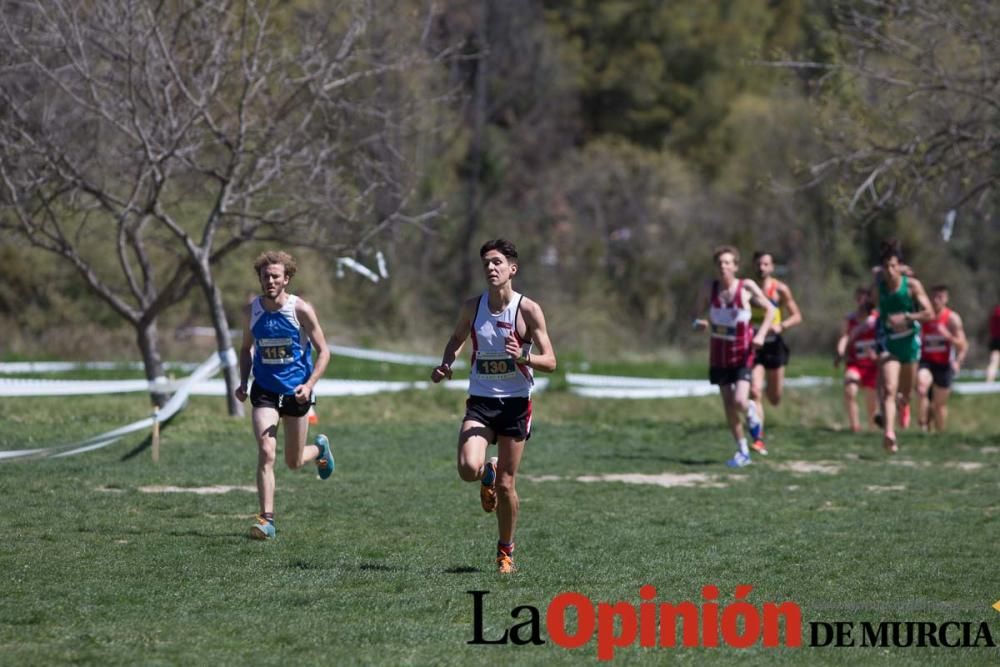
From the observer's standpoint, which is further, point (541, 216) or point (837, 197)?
point (541, 216)

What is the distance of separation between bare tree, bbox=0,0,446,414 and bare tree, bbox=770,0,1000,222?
5.84 metres

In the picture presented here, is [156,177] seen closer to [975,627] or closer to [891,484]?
[891,484]

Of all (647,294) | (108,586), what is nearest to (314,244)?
(108,586)

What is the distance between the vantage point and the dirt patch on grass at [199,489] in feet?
44.3

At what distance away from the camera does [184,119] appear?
59.3 ft

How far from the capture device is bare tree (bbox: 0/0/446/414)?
17.5 m

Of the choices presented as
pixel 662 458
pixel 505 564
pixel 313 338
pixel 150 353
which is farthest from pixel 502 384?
pixel 150 353

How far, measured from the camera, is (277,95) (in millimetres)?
19656

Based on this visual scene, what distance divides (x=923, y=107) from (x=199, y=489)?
12380 millimetres

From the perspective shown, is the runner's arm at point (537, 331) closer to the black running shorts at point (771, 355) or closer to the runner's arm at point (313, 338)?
the runner's arm at point (313, 338)

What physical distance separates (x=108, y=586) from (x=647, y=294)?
33.6 m

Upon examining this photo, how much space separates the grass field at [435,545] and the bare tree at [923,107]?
3578 mm

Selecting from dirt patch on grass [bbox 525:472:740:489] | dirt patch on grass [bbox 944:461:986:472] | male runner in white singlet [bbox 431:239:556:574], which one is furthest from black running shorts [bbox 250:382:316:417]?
dirt patch on grass [bbox 944:461:986:472]

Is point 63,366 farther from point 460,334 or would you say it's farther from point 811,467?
point 460,334
